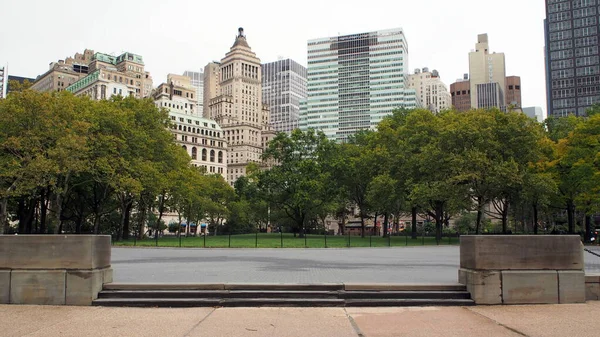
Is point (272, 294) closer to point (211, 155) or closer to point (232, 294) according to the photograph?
point (232, 294)

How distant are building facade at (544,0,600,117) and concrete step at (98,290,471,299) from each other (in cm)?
14976

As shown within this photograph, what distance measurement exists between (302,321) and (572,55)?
16275 cm

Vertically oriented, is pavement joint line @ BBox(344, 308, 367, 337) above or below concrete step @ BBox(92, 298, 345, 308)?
below

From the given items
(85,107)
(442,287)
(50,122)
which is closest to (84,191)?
(85,107)

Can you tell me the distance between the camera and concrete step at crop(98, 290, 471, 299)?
1106 centimetres

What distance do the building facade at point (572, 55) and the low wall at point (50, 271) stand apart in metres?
153

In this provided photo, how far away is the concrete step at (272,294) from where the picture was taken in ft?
36.3

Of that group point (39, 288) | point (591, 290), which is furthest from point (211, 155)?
point (591, 290)

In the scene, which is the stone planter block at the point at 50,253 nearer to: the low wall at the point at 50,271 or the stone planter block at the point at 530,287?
the low wall at the point at 50,271

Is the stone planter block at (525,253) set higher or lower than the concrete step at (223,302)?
higher

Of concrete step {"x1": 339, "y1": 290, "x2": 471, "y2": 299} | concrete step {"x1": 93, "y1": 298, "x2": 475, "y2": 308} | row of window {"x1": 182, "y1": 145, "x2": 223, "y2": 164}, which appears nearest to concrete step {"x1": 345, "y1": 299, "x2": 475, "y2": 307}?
concrete step {"x1": 93, "y1": 298, "x2": 475, "y2": 308}

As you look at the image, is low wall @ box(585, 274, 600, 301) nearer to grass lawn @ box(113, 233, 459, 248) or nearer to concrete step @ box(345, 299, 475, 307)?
concrete step @ box(345, 299, 475, 307)

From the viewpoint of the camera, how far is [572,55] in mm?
145875

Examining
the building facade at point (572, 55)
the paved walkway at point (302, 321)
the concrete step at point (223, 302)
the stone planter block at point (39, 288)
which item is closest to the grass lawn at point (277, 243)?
the stone planter block at point (39, 288)
